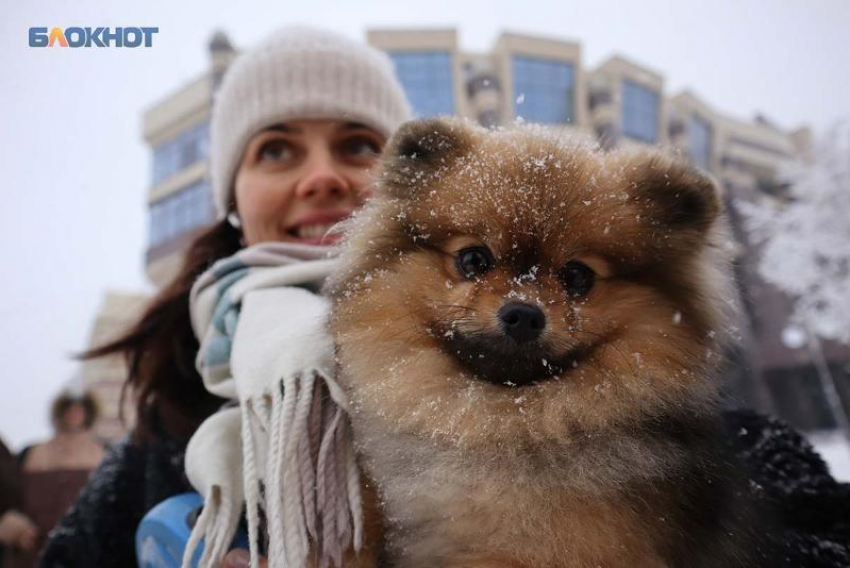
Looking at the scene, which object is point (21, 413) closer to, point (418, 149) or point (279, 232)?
point (279, 232)

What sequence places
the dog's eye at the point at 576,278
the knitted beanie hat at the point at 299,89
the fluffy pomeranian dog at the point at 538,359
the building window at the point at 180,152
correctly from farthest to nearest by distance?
1. the building window at the point at 180,152
2. the knitted beanie hat at the point at 299,89
3. the dog's eye at the point at 576,278
4. the fluffy pomeranian dog at the point at 538,359

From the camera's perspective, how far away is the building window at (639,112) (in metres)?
2.81

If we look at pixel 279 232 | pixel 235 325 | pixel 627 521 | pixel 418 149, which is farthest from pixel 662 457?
pixel 279 232

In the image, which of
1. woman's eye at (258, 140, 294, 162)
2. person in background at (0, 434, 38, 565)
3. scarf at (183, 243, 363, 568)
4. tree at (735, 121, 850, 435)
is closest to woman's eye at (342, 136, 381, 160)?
woman's eye at (258, 140, 294, 162)

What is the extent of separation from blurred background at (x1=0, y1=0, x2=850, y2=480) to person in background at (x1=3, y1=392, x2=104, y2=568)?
3.7 inches

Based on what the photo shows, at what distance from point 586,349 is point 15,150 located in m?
1.56

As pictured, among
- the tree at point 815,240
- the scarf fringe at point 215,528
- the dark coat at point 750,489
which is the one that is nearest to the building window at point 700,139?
the tree at point 815,240

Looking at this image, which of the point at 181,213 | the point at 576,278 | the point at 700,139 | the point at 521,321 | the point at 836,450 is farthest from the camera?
the point at 700,139

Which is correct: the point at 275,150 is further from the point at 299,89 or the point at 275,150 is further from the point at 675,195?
the point at 675,195

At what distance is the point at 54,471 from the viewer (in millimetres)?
2471

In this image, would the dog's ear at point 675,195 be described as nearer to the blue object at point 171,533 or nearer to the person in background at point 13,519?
the blue object at point 171,533

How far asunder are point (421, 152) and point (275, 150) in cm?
56

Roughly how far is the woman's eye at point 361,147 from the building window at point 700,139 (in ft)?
9.71

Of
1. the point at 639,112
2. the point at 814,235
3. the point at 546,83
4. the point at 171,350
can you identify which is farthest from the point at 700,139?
the point at 171,350
